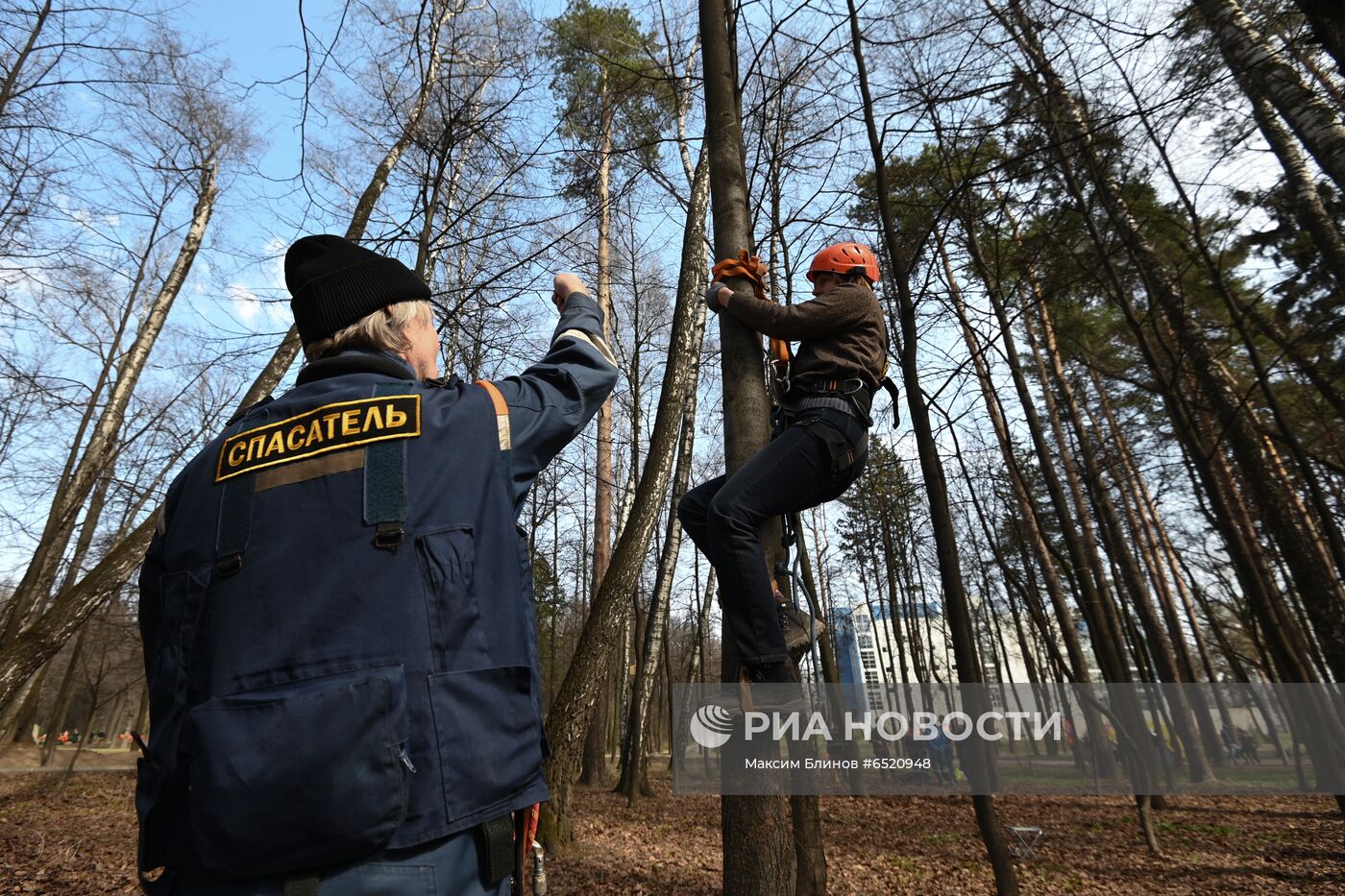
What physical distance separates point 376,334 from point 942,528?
190 inches

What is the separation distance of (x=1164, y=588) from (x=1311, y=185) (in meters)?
14.1

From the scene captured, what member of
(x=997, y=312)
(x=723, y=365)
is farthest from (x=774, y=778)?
(x=997, y=312)

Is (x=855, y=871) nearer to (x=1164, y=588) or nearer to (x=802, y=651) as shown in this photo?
(x=802, y=651)

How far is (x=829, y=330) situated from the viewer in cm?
318

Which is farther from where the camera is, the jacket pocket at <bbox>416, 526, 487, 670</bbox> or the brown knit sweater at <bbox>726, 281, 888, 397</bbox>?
the brown knit sweater at <bbox>726, 281, 888, 397</bbox>

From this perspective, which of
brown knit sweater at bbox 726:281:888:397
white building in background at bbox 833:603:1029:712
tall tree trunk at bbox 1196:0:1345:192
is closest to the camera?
brown knit sweater at bbox 726:281:888:397

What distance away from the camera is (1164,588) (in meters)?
18.1

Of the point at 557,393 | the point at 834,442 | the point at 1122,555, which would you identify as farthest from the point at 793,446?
the point at 1122,555

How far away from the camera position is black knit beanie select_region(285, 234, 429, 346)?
173cm

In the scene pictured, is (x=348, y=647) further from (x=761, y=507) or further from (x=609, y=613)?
(x=609, y=613)

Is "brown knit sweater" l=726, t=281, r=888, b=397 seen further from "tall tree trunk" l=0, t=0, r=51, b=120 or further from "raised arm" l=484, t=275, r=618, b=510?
"tall tree trunk" l=0, t=0, r=51, b=120

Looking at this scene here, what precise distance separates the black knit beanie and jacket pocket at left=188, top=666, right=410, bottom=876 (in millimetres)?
918

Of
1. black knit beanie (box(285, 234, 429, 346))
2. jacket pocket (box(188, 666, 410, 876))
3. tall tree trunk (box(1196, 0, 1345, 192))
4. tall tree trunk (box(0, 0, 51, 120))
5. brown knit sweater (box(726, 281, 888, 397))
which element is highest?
tall tree trunk (box(0, 0, 51, 120))

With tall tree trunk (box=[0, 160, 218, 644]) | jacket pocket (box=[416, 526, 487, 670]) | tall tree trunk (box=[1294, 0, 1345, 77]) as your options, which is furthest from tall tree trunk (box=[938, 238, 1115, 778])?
tall tree trunk (box=[0, 160, 218, 644])
